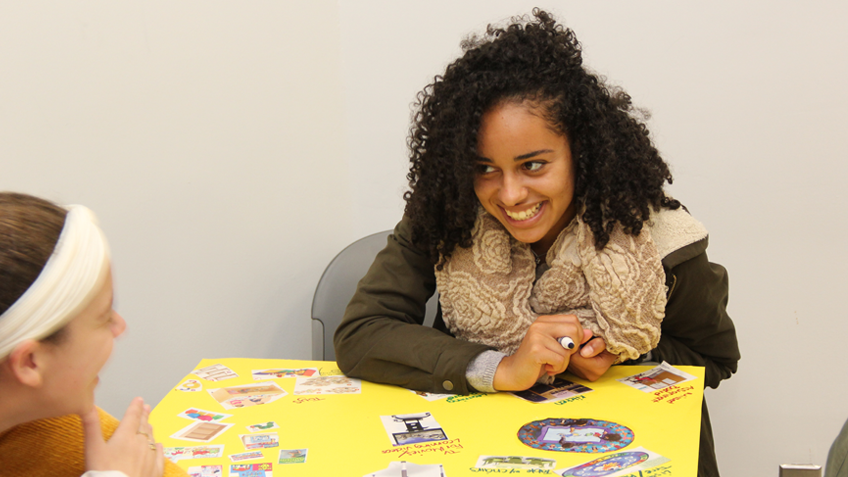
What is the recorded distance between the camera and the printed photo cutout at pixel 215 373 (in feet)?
4.48

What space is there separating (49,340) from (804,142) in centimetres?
199

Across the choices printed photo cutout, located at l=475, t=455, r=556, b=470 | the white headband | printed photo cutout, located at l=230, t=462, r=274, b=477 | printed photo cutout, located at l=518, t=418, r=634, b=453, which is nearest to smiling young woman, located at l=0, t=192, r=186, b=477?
the white headband

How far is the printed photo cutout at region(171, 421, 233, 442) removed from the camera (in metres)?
1.08

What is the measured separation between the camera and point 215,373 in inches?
54.7

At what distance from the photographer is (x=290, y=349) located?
230cm

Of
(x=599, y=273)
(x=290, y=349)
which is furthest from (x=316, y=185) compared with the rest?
(x=599, y=273)

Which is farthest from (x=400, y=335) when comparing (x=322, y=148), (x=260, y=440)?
(x=322, y=148)

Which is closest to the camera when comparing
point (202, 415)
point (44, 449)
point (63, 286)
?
point (63, 286)

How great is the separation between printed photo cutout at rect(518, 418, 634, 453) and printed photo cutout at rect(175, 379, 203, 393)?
652 mm

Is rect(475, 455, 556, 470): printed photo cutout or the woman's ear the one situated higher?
the woman's ear

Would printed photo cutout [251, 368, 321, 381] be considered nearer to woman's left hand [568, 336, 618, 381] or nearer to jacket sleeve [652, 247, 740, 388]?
woman's left hand [568, 336, 618, 381]

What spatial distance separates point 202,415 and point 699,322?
1.04 m

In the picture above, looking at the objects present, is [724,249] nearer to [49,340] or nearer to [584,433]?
[584,433]

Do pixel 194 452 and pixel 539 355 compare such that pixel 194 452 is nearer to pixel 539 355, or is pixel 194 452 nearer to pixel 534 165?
pixel 539 355
